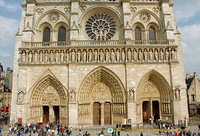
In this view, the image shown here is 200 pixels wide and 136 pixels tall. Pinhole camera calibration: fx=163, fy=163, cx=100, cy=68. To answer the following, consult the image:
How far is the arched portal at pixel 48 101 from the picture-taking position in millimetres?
16953

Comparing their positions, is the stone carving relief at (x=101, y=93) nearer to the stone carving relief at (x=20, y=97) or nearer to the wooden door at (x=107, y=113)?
the wooden door at (x=107, y=113)

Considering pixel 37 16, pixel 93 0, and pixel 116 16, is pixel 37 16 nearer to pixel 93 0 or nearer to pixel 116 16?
pixel 93 0

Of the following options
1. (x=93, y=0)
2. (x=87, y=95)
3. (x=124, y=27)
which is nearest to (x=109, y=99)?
(x=87, y=95)

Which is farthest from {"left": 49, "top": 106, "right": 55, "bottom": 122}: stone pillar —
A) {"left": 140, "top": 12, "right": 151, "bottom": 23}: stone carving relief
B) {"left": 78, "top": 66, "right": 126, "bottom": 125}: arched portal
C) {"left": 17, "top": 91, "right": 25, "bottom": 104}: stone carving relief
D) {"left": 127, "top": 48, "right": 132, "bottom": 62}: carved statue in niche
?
{"left": 140, "top": 12, "right": 151, "bottom": 23}: stone carving relief

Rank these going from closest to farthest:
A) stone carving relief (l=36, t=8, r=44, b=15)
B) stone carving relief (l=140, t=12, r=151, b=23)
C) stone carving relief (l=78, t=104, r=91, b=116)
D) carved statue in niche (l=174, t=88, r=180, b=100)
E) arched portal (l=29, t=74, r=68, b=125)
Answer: carved statue in niche (l=174, t=88, r=180, b=100), stone carving relief (l=78, t=104, r=91, b=116), arched portal (l=29, t=74, r=68, b=125), stone carving relief (l=36, t=8, r=44, b=15), stone carving relief (l=140, t=12, r=151, b=23)

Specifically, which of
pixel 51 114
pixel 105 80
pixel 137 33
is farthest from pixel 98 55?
pixel 51 114

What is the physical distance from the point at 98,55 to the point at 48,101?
7.34 meters

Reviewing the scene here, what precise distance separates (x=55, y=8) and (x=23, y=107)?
1186cm

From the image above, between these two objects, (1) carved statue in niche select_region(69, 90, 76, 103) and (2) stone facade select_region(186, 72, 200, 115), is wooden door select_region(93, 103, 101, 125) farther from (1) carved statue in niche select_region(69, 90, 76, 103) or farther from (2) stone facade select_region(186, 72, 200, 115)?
(2) stone facade select_region(186, 72, 200, 115)

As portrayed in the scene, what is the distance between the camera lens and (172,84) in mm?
16969

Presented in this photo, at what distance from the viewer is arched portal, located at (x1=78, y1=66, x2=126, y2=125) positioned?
17.0 meters

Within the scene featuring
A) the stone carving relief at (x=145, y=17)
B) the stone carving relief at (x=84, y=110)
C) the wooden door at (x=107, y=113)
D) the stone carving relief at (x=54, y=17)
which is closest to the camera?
the stone carving relief at (x=84, y=110)

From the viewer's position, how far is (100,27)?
66.1 feet

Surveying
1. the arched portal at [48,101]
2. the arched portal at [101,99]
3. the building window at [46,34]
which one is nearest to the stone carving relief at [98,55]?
the arched portal at [101,99]
